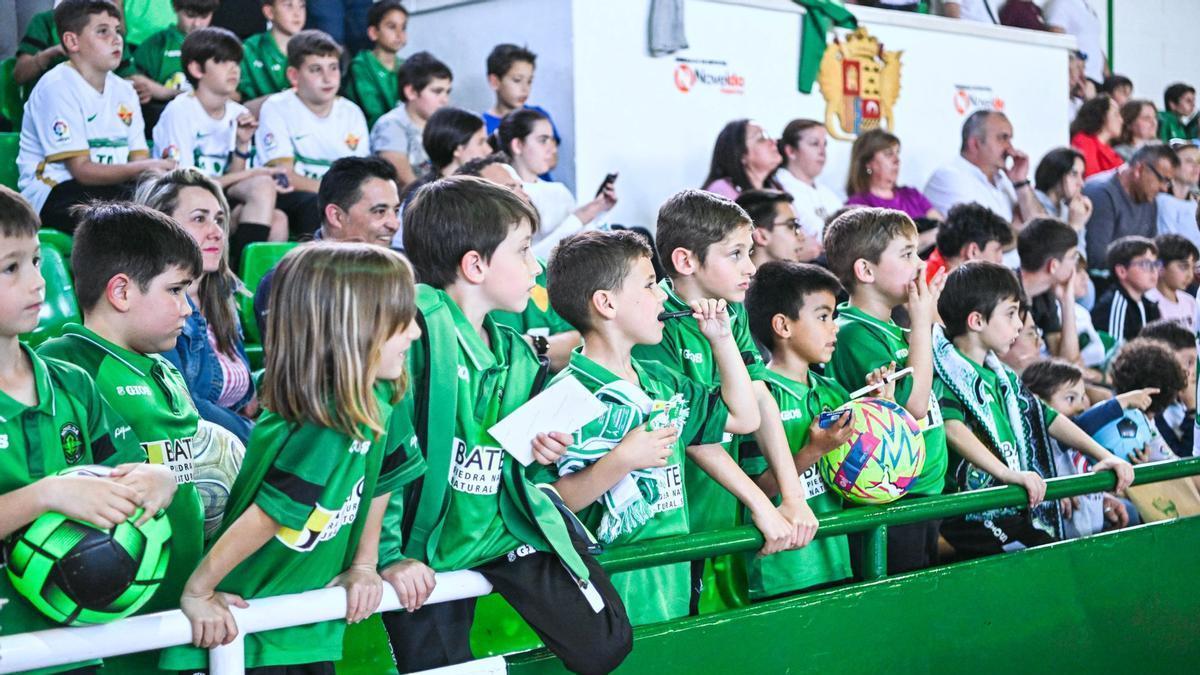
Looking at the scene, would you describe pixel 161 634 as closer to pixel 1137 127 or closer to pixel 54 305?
pixel 54 305

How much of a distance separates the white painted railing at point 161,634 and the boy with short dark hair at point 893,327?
1.90 metres

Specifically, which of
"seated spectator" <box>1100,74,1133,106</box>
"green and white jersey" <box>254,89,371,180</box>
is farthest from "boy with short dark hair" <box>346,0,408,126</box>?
"seated spectator" <box>1100,74,1133,106</box>

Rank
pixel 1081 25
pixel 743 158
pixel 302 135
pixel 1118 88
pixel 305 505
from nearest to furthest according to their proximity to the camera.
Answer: pixel 305 505
pixel 302 135
pixel 743 158
pixel 1118 88
pixel 1081 25

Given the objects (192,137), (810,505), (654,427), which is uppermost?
(192,137)

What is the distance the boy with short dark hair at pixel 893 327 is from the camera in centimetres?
408

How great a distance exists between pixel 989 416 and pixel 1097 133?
779 centimetres

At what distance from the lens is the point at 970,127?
372 inches

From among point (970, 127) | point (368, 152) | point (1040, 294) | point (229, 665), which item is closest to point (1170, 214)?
point (970, 127)

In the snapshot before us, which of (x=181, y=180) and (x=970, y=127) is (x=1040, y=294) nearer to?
(x=970, y=127)

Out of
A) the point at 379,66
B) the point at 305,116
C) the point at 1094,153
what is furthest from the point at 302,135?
the point at 1094,153

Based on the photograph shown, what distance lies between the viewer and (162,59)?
728 cm

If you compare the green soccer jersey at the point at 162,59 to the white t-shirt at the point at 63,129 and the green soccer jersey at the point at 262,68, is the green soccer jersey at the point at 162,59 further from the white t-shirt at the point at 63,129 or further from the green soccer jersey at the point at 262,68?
the white t-shirt at the point at 63,129

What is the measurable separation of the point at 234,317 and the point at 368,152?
341cm

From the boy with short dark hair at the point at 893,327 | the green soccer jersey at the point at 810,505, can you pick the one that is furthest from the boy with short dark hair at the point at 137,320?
the boy with short dark hair at the point at 893,327
